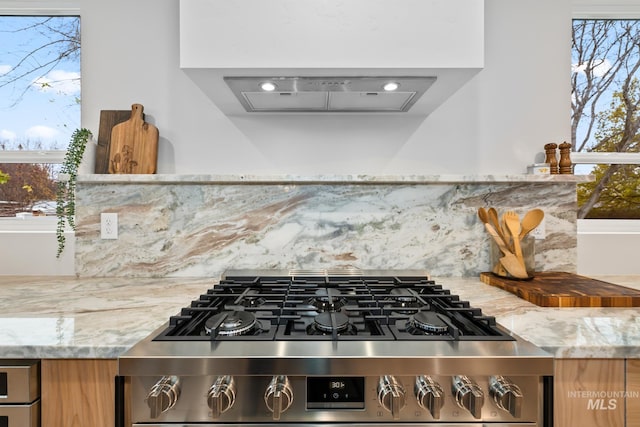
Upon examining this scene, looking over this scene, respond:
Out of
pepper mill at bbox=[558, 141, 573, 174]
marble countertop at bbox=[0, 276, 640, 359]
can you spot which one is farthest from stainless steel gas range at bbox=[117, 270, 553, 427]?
pepper mill at bbox=[558, 141, 573, 174]

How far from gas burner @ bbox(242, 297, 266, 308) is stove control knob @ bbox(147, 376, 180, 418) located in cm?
36

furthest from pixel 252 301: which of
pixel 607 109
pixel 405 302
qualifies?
pixel 607 109

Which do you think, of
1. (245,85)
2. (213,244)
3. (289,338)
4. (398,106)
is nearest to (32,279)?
(213,244)

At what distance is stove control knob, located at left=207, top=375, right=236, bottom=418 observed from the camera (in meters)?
0.76

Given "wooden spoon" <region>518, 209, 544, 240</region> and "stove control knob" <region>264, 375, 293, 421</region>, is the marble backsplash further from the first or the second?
"stove control knob" <region>264, 375, 293, 421</region>

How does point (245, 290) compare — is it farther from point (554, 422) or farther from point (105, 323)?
point (554, 422)

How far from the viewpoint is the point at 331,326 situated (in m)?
0.90

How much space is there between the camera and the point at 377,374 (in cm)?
78

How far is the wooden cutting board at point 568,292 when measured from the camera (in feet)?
3.89

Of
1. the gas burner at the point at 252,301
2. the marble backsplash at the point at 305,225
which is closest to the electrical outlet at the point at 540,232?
the marble backsplash at the point at 305,225

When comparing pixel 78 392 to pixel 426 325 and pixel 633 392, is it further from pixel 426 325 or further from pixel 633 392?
pixel 633 392

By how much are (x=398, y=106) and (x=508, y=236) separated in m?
0.68

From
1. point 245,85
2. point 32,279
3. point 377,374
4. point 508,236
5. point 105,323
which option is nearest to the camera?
point 377,374

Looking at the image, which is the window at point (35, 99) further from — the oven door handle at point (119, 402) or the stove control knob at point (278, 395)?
the stove control knob at point (278, 395)
